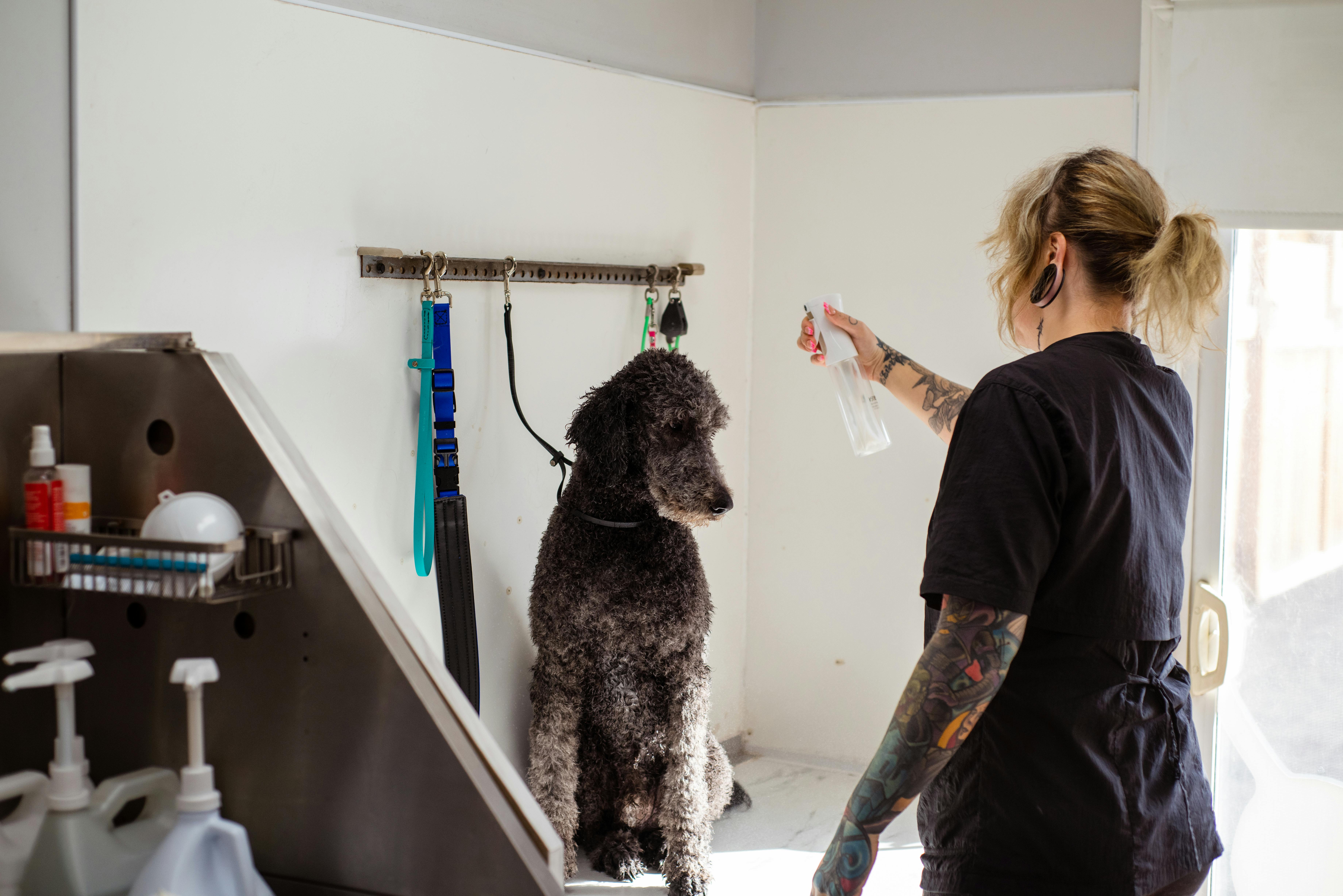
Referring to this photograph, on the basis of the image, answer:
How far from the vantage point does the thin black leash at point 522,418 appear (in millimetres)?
1672

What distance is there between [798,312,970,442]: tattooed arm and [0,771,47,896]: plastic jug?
1.13 m

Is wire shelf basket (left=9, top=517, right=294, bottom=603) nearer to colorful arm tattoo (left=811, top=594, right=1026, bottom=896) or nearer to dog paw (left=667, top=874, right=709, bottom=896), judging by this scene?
colorful arm tattoo (left=811, top=594, right=1026, bottom=896)

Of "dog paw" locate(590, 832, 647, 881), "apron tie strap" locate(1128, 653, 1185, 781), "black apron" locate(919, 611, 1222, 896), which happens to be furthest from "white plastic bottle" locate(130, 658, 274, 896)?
"dog paw" locate(590, 832, 647, 881)

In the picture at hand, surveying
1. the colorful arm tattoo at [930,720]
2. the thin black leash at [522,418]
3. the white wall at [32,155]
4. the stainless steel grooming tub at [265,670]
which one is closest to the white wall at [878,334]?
the thin black leash at [522,418]

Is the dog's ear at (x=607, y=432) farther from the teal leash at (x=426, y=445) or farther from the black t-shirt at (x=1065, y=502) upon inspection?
the black t-shirt at (x=1065, y=502)

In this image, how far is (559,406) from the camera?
1916 mm

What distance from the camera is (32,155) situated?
119 cm

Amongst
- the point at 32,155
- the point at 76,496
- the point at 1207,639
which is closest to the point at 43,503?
the point at 76,496

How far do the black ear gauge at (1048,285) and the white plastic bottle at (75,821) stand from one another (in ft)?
3.09

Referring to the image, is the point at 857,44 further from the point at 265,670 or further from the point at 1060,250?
the point at 265,670

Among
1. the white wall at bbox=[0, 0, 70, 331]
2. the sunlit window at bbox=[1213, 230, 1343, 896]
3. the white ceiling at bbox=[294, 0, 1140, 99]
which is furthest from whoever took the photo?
the white ceiling at bbox=[294, 0, 1140, 99]

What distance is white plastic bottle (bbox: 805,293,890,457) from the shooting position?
1607mm

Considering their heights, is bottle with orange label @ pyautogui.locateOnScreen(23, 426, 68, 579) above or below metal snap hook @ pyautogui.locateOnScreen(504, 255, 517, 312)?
below

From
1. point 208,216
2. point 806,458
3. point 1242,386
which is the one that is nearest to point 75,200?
point 208,216
